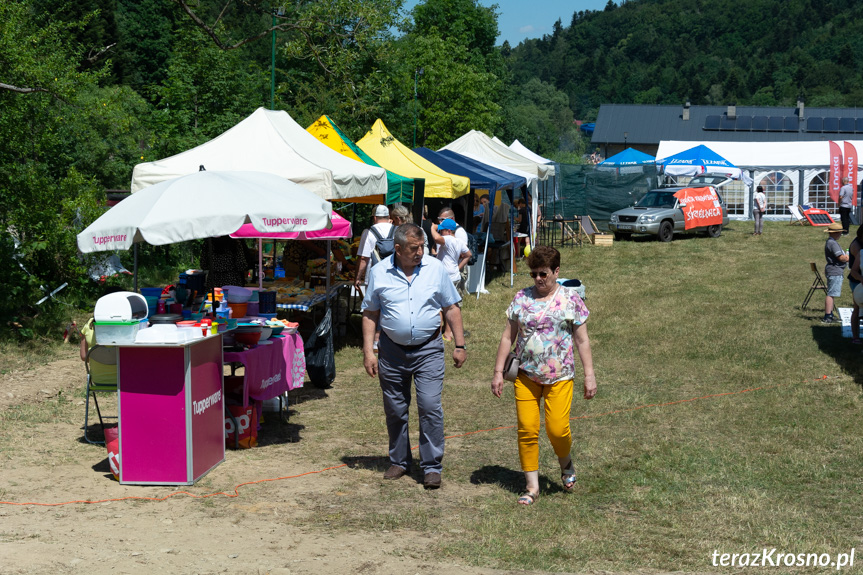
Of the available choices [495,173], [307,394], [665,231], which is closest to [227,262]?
[307,394]

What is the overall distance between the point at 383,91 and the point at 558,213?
48.9 feet

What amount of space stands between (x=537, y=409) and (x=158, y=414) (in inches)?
Result: 103

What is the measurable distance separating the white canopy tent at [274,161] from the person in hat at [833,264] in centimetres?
652

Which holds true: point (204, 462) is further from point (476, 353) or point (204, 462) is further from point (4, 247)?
point (4, 247)

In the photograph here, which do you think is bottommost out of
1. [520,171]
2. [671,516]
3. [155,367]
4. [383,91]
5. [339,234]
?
[671,516]

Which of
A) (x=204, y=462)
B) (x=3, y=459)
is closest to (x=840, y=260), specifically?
(x=204, y=462)

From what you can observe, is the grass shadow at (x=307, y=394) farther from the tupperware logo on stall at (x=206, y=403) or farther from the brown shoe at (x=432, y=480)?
the brown shoe at (x=432, y=480)

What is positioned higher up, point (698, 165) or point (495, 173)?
point (698, 165)

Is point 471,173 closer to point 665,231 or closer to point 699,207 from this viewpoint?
point 665,231

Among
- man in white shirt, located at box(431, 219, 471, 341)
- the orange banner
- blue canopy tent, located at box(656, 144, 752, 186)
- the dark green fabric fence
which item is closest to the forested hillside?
the dark green fabric fence

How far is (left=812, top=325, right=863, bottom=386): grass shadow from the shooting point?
33.0 feet

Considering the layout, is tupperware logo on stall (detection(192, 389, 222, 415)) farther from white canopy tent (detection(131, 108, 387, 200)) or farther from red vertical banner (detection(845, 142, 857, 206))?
red vertical banner (detection(845, 142, 857, 206))

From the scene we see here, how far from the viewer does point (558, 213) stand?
3403 cm

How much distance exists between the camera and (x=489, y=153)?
74.5ft
